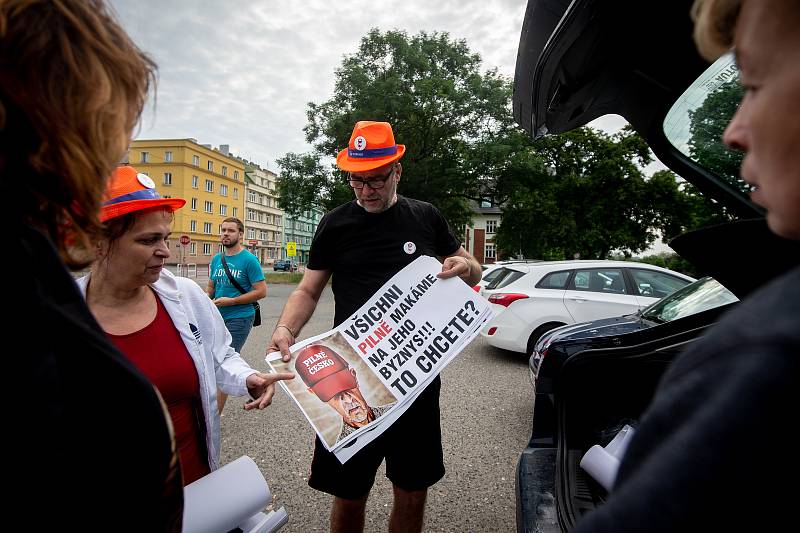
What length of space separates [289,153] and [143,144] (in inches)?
1568

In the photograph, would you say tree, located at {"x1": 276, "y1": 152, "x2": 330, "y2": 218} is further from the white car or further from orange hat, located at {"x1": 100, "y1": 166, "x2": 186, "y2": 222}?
orange hat, located at {"x1": 100, "y1": 166, "x2": 186, "y2": 222}

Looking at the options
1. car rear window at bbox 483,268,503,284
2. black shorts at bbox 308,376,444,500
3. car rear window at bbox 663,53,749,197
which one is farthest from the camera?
car rear window at bbox 483,268,503,284

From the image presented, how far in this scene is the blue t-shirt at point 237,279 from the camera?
15.4 ft

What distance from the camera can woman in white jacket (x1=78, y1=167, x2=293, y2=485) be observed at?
1747 mm

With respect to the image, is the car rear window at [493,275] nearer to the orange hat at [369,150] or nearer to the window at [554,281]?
the window at [554,281]

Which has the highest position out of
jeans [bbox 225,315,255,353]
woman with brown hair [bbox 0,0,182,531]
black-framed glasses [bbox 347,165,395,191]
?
black-framed glasses [bbox 347,165,395,191]

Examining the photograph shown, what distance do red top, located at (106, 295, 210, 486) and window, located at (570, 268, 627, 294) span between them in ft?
19.1

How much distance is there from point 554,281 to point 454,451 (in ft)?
11.9

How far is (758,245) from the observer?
1.26 metres

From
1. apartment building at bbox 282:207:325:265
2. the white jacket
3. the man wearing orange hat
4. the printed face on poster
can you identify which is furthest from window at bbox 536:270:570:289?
apartment building at bbox 282:207:325:265

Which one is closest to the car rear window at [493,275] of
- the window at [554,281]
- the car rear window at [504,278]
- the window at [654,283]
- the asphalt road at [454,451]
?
the car rear window at [504,278]

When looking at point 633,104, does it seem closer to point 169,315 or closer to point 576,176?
point 169,315

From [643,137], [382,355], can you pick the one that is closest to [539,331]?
[382,355]

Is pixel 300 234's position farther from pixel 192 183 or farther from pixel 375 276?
pixel 375 276
